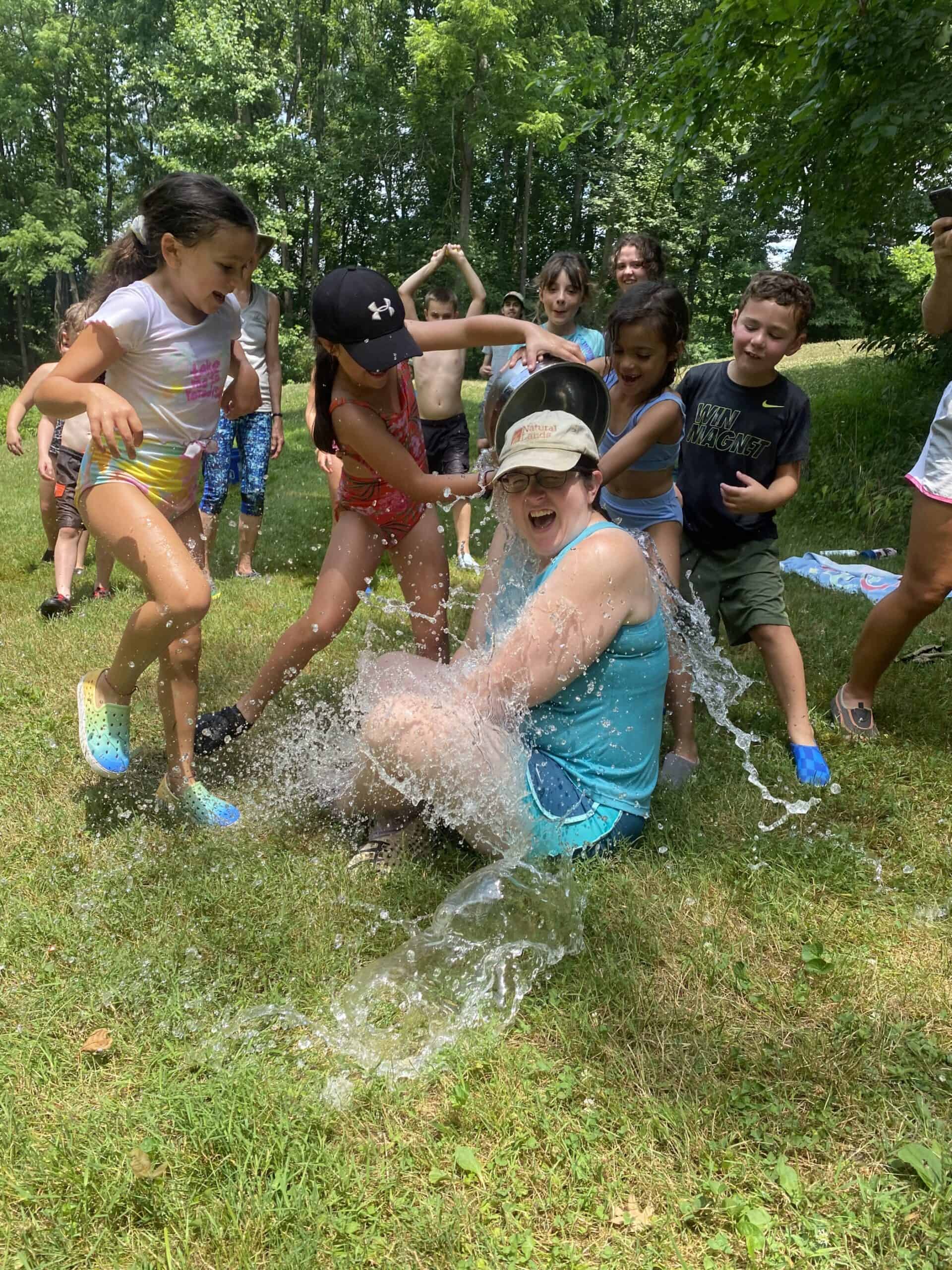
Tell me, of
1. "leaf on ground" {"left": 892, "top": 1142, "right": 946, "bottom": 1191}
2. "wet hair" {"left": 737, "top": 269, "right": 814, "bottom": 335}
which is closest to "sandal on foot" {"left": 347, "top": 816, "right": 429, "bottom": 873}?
"leaf on ground" {"left": 892, "top": 1142, "right": 946, "bottom": 1191}

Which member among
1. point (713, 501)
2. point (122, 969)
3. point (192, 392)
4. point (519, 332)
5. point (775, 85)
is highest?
point (775, 85)

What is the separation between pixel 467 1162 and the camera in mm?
1917

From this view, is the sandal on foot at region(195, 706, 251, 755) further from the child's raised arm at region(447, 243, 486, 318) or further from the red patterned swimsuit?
the child's raised arm at region(447, 243, 486, 318)

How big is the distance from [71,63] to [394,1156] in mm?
43321

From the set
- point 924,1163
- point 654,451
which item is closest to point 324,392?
point 654,451

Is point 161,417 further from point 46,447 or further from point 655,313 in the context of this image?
point 46,447

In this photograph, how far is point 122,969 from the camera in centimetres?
251

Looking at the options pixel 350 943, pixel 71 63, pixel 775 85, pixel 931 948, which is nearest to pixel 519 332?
pixel 350 943

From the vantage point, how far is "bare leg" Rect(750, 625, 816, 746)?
3740mm

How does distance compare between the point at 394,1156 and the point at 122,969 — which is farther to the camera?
the point at 122,969

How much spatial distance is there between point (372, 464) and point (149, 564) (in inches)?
35.3

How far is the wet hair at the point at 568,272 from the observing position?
485 centimetres

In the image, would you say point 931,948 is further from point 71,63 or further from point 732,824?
point 71,63

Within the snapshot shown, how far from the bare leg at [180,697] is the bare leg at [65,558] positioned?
2.79 meters
